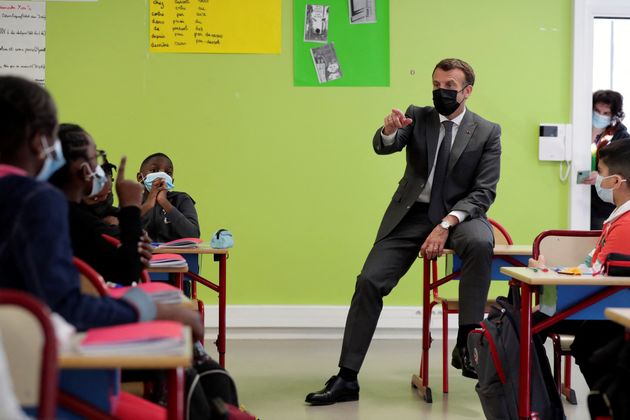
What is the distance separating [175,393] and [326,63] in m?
4.20

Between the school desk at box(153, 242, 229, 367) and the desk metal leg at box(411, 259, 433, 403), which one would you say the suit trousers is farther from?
the school desk at box(153, 242, 229, 367)

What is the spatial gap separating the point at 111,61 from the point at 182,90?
1.64ft

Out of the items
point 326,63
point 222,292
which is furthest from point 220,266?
point 326,63

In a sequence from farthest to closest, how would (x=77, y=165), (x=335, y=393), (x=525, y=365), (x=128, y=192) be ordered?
1. (x=335, y=393)
2. (x=525, y=365)
3. (x=128, y=192)
4. (x=77, y=165)

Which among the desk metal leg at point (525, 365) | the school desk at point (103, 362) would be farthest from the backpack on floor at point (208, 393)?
the desk metal leg at point (525, 365)

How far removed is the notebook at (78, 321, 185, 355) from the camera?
139 centimetres

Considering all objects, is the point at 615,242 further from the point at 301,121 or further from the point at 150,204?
the point at 301,121

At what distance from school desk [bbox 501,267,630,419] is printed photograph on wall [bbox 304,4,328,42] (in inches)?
115

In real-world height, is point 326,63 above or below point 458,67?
above

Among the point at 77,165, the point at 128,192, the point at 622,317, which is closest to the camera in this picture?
the point at 622,317

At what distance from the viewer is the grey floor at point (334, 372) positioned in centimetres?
362

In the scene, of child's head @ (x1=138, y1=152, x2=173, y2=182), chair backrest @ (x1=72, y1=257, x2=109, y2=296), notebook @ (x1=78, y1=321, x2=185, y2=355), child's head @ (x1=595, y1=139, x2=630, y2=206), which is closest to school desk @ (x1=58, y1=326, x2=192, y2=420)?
notebook @ (x1=78, y1=321, x2=185, y2=355)

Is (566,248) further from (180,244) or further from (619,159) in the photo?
(180,244)

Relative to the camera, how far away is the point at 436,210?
394cm
